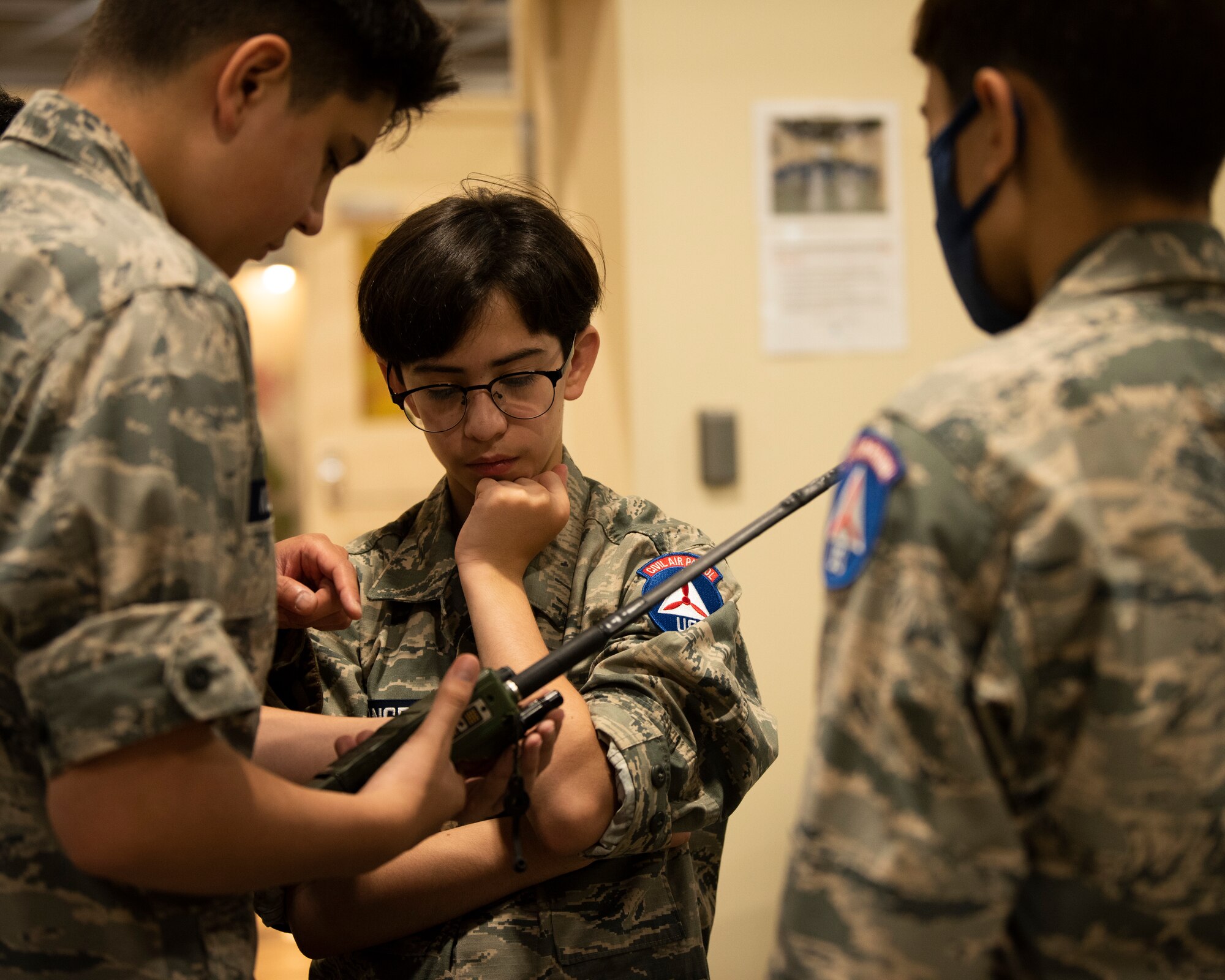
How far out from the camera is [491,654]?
113cm

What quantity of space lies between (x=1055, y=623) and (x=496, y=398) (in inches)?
28.4

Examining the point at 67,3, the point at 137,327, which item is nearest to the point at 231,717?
the point at 137,327

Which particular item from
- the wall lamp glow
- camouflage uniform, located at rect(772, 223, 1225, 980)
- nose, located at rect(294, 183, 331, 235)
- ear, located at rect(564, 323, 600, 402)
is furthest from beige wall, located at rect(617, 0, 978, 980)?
the wall lamp glow

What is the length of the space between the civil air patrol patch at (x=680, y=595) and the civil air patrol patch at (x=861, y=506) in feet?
1.39

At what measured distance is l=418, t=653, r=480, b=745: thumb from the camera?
3.00 ft

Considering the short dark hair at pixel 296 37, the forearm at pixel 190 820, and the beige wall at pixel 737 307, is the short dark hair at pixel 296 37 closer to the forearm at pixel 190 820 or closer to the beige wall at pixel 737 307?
the forearm at pixel 190 820

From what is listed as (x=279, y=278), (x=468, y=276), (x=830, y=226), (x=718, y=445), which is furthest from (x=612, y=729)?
(x=279, y=278)

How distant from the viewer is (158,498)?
726mm

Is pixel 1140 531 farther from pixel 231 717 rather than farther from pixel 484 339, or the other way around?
pixel 484 339

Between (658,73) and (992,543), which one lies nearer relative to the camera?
(992,543)

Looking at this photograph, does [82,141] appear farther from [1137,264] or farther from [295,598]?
[1137,264]

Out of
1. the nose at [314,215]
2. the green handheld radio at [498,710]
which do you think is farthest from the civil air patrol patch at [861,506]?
the nose at [314,215]

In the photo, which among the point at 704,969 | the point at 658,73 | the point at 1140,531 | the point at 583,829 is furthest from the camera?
the point at 658,73

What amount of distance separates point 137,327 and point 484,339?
556 mm
